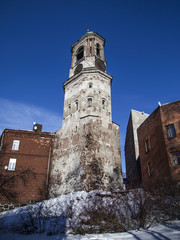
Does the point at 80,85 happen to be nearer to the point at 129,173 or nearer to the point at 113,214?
the point at 129,173

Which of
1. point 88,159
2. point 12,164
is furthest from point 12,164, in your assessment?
point 88,159

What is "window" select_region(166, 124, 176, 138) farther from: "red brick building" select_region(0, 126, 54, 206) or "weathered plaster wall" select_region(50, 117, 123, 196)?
"red brick building" select_region(0, 126, 54, 206)

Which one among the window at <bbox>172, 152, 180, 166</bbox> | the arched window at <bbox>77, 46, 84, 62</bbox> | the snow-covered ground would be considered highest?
the arched window at <bbox>77, 46, 84, 62</bbox>

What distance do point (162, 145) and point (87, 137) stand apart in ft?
25.4

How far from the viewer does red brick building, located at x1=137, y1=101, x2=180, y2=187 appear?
18.2 m

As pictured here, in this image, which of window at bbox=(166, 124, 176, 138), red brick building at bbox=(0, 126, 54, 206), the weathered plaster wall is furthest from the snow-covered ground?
red brick building at bbox=(0, 126, 54, 206)

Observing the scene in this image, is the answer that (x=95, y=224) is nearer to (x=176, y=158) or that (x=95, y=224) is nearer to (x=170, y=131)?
(x=176, y=158)

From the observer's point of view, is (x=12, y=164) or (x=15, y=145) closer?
(x=12, y=164)

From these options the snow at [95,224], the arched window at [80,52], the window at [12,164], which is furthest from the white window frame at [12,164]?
the arched window at [80,52]

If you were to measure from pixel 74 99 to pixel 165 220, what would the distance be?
755 inches

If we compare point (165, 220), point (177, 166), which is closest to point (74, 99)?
point (177, 166)

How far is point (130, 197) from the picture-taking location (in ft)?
39.9

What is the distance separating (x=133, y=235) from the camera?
Result: 9.13m

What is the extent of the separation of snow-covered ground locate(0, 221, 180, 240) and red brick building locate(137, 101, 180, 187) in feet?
21.6
